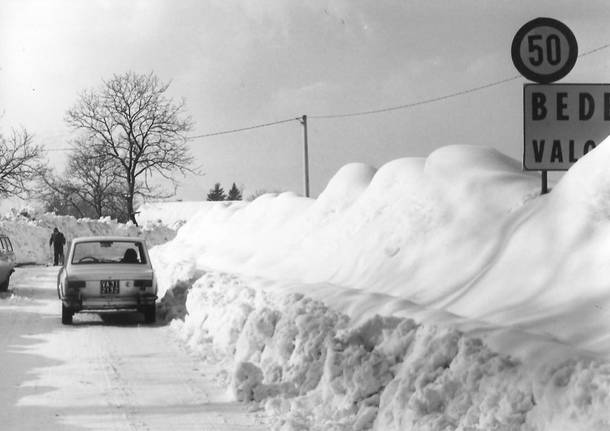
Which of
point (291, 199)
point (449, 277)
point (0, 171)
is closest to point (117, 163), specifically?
point (0, 171)

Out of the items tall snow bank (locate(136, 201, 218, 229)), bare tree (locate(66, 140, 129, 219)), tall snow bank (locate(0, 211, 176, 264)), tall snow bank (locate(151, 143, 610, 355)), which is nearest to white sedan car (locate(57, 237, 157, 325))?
tall snow bank (locate(151, 143, 610, 355))

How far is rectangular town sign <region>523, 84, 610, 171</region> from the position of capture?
909cm

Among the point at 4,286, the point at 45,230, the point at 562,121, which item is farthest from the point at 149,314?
the point at 45,230

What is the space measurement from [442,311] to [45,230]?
43620mm

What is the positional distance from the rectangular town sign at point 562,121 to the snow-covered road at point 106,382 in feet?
15.3

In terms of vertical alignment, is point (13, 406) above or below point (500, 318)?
below

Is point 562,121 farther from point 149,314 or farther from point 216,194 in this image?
point 216,194

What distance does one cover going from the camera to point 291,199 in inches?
908

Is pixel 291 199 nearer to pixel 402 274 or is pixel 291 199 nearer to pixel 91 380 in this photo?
pixel 402 274

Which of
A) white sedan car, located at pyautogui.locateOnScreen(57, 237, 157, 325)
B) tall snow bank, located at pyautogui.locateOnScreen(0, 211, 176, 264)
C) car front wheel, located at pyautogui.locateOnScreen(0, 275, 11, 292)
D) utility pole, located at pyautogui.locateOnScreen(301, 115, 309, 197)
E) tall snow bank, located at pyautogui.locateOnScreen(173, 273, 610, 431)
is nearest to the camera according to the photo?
tall snow bank, located at pyautogui.locateOnScreen(173, 273, 610, 431)

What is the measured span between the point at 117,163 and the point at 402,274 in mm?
53452

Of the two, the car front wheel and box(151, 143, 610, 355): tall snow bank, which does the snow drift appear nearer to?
box(151, 143, 610, 355): tall snow bank

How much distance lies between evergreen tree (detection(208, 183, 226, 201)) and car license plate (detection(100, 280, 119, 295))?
348 ft

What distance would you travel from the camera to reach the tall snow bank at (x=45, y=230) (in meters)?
43.7
